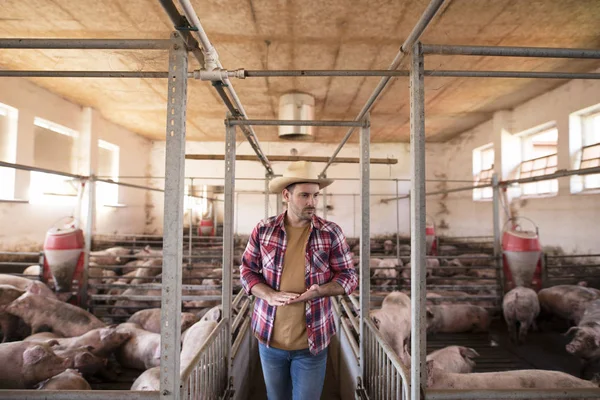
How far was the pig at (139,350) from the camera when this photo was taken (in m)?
3.58

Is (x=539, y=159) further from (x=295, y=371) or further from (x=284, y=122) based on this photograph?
(x=295, y=371)

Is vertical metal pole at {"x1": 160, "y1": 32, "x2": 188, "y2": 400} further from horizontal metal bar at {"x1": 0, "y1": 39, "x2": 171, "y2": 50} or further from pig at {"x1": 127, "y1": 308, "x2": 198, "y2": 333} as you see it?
pig at {"x1": 127, "y1": 308, "x2": 198, "y2": 333}

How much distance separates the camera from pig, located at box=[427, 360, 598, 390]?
2375 mm

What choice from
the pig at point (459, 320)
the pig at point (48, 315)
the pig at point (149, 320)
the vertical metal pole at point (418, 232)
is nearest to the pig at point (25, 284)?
the pig at point (48, 315)

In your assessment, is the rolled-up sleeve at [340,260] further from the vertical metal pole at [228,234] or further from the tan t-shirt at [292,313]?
the vertical metal pole at [228,234]

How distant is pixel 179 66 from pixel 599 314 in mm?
5098

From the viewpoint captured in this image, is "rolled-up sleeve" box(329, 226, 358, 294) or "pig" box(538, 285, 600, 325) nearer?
"rolled-up sleeve" box(329, 226, 358, 294)

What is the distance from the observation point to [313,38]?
4582mm

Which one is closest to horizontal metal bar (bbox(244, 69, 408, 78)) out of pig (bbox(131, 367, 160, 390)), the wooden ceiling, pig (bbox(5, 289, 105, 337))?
the wooden ceiling

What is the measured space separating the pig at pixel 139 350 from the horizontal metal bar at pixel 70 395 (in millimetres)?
2462

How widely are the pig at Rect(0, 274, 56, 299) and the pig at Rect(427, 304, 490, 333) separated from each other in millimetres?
5390

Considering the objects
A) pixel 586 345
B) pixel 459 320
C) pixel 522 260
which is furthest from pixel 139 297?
pixel 522 260

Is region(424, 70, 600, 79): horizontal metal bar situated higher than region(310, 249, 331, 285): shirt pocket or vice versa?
region(424, 70, 600, 79): horizontal metal bar

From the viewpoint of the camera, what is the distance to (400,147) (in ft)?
37.3
